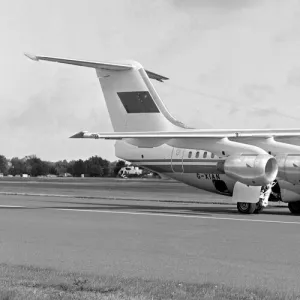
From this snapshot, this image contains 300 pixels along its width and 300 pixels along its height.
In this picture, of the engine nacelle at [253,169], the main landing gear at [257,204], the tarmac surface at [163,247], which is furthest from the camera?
the main landing gear at [257,204]

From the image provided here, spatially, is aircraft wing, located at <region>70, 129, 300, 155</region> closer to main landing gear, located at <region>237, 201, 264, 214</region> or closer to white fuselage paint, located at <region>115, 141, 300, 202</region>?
white fuselage paint, located at <region>115, 141, 300, 202</region>

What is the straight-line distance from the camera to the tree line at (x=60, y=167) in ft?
470

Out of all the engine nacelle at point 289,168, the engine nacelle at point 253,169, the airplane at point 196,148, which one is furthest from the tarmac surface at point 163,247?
the engine nacelle at point 289,168

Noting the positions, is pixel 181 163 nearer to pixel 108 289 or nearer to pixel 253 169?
pixel 253 169

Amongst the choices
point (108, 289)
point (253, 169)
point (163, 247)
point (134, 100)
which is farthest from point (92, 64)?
point (108, 289)

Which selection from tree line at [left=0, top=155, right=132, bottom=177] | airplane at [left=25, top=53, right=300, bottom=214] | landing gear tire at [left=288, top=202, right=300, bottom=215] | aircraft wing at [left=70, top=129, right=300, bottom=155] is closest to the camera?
airplane at [left=25, top=53, right=300, bottom=214]

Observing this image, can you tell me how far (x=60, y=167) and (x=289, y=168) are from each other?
491 ft

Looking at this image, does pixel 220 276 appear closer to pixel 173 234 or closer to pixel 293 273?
pixel 293 273

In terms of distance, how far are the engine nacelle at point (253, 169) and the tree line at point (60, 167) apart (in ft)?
372

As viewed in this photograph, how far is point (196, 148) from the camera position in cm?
2266

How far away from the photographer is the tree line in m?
143

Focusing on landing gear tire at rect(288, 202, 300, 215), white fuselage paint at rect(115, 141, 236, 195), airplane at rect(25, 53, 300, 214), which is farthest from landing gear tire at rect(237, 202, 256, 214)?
landing gear tire at rect(288, 202, 300, 215)

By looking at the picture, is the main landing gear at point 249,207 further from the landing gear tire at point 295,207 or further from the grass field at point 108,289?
the grass field at point 108,289

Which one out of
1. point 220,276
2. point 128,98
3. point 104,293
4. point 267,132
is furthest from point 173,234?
point 128,98
